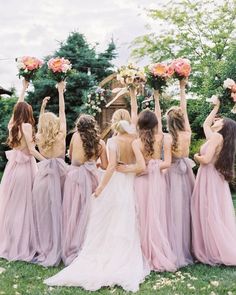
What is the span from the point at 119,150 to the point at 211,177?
1.42 meters

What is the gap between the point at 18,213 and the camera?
7695 millimetres

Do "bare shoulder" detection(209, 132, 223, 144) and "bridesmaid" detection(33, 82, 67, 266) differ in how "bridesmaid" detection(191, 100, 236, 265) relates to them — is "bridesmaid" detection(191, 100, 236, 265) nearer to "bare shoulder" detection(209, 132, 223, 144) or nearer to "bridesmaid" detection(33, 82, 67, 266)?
"bare shoulder" detection(209, 132, 223, 144)

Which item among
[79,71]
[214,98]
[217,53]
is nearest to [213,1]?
[217,53]

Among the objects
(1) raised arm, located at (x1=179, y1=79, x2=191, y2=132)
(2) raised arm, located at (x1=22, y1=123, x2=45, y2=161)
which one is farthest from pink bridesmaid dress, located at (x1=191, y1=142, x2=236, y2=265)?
(2) raised arm, located at (x1=22, y1=123, x2=45, y2=161)

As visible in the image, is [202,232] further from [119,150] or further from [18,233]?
[18,233]

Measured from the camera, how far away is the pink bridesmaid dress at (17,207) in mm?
7570

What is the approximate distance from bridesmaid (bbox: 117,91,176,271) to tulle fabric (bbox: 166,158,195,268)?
0.45 feet

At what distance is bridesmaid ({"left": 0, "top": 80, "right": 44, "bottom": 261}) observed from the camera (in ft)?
24.7

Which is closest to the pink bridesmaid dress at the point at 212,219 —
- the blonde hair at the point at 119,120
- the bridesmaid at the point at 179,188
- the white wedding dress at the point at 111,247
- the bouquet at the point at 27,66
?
the bridesmaid at the point at 179,188

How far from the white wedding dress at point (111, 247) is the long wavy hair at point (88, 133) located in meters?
0.47

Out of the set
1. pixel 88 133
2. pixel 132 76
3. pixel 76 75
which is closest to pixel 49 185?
pixel 88 133

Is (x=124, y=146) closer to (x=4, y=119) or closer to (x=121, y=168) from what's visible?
(x=121, y=168)

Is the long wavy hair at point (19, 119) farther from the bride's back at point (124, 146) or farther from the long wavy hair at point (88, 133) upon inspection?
the bride's back at point (124, 146)

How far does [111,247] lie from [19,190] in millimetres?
1851
